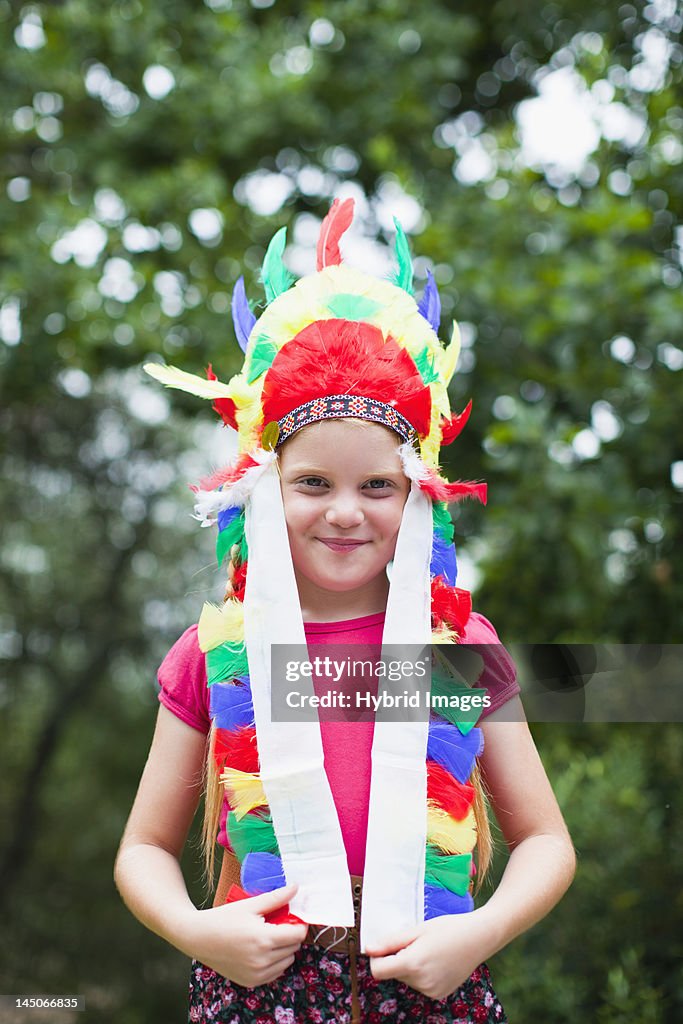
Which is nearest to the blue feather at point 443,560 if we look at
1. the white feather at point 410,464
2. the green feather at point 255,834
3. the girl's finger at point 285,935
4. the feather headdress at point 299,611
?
the feather headdress at point 299,611

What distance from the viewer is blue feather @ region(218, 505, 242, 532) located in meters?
1.64

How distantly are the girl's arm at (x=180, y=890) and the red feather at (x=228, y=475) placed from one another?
36 cm

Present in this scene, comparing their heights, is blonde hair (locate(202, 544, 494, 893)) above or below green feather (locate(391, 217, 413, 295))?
below

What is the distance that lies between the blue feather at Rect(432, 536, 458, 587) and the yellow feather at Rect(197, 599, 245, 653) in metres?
0.31

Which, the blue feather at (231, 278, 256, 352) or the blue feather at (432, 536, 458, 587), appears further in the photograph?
the blue feather at (231, 278, 256, 352)

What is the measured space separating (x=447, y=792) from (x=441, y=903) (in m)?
0.15

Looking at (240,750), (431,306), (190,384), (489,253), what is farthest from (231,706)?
(489,253)

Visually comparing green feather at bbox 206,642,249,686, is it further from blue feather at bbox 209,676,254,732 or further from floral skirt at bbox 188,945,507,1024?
floral skirt at bbox 188,945,507,1024

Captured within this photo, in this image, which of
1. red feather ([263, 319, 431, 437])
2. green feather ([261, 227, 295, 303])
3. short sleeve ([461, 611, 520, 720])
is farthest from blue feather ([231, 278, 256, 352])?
short sleeve ([461, 611, 520, 720])

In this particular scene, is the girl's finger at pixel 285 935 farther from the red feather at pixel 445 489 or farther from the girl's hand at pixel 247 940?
the red feather at pixel 445 489

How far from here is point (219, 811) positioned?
1607mm

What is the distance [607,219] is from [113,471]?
16.8 ft

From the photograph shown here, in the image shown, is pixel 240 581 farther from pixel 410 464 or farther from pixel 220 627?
pixel 410 464

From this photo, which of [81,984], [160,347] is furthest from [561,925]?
[81,984]
